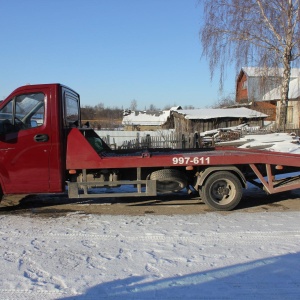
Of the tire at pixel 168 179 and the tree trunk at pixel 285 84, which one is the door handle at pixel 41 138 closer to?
the tire at pixel 168 179

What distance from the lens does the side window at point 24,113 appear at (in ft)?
21.8

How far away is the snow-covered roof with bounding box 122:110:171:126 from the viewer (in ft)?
184

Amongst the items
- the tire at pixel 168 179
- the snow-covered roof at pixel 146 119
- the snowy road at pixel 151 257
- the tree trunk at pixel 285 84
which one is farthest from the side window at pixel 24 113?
the snow-covered roof at pixel 146 119

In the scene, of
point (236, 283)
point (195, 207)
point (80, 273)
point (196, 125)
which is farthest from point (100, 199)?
point (196, 125)

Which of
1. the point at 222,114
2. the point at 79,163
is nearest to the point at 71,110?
the point at 79,163

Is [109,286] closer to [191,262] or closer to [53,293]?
[53,293]

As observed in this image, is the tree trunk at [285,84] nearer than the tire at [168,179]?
No

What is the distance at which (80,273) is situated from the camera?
13.6 ft

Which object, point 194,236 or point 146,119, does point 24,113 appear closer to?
point 194,236

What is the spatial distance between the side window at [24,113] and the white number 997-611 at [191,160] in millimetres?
2680

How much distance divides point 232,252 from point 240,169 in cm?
291

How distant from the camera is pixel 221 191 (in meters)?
7.15

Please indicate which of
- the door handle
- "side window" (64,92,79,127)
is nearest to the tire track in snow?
the door handle

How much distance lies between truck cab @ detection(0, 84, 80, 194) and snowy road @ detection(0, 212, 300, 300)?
2.52 ft
